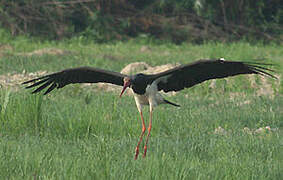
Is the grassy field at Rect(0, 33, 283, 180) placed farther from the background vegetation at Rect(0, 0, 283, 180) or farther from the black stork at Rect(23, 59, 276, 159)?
the black stork at Rect(23, 59, 276, 159)

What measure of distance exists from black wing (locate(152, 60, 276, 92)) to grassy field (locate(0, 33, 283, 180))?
47 centimetres

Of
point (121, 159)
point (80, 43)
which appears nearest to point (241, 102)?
point (121, 159)

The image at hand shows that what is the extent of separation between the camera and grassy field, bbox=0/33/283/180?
159 inches

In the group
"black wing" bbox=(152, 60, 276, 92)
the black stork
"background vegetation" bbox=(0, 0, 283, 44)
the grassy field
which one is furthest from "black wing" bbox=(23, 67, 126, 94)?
"background vegetation" bbox=(0, 0, 283, 44)

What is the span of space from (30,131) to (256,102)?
3232 mm

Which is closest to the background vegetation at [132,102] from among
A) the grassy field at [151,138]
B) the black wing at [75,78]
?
the grassy field at [151,138]

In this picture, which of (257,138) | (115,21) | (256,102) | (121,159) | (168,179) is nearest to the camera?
(168,179)

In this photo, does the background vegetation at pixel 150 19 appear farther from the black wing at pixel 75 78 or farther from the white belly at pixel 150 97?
the white belly at pixel 150 97

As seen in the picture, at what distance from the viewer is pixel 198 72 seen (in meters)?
5.48

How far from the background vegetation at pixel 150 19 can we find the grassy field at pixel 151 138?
7.31m

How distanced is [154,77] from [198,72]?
0.47 metres

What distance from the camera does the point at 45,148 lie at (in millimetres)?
4906

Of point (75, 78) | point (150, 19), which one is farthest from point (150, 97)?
point (150, 19)

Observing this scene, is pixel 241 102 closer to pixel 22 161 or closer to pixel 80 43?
pixel 22 161
